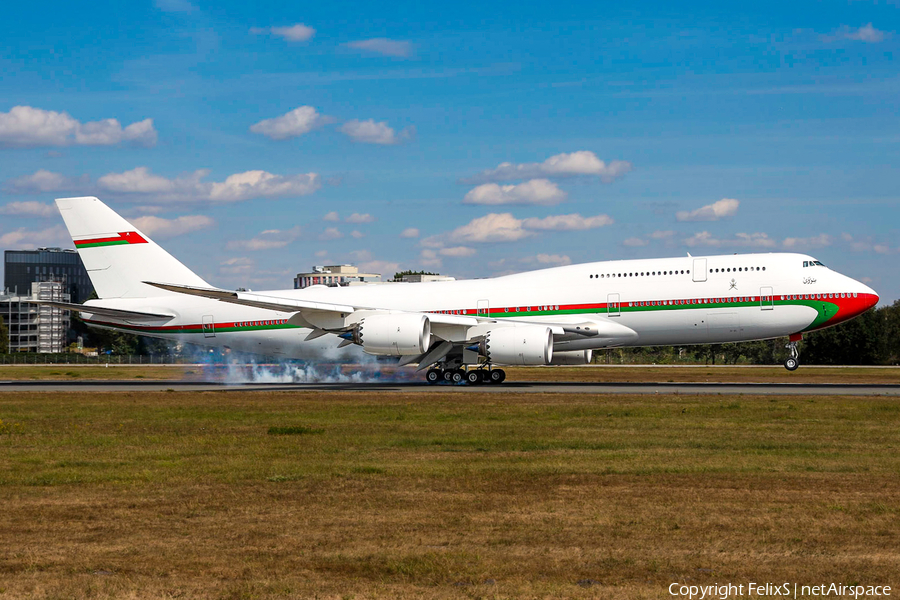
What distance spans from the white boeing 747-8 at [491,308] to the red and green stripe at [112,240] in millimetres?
48

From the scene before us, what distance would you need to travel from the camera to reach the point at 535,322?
39.6 metres

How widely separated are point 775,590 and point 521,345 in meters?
28.5

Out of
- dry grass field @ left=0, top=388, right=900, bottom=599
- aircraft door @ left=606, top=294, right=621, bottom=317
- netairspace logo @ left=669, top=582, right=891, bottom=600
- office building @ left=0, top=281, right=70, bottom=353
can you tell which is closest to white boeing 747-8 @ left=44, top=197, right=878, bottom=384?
aircraft door @ left=606, top=294, right=621, bottom=317

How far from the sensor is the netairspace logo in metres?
7.95

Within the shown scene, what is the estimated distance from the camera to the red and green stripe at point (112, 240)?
43.5 meters

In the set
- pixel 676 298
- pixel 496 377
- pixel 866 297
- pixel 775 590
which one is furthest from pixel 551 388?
pixel 775 590

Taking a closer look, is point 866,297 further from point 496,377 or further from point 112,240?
point 112,240

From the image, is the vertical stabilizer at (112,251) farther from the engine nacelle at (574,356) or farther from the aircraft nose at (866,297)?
the aircraft nose at (866,297)

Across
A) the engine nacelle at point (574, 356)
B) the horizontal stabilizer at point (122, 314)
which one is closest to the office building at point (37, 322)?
the horizontal stabilizer at point (122, 314)

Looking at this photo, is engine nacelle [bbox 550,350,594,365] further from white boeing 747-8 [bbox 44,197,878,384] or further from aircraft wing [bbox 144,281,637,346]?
aircraft wing [bbox 144,281,637,346]

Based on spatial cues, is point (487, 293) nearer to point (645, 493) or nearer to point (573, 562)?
point (645, 493)

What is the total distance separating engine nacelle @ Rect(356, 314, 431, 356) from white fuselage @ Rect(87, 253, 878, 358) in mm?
3758

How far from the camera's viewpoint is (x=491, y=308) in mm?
40562

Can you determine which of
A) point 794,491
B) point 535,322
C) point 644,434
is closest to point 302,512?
point 794,491
